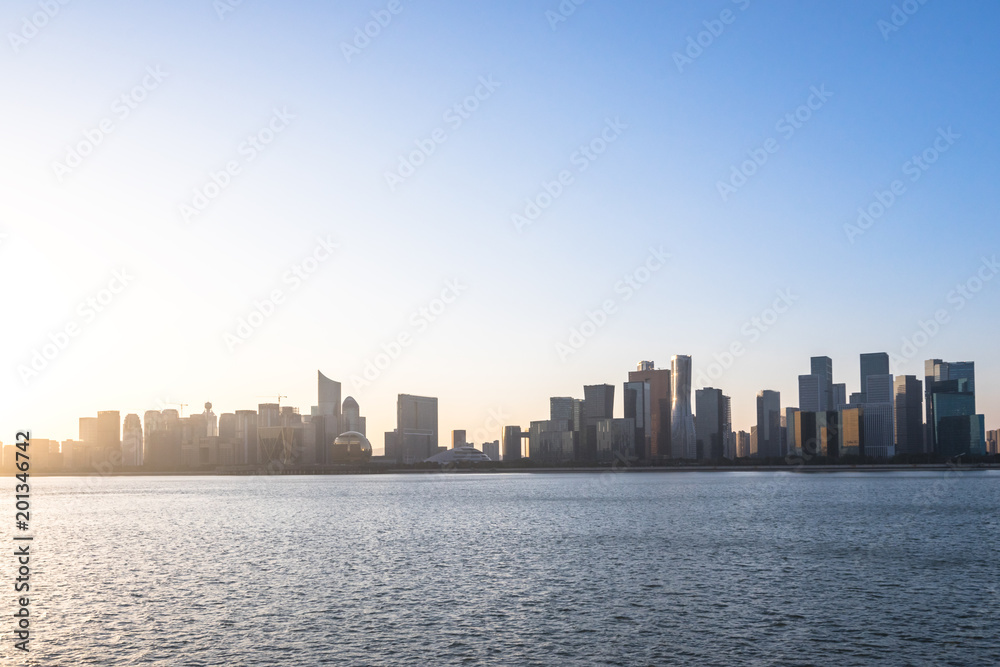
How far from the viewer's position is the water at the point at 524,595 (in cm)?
4794

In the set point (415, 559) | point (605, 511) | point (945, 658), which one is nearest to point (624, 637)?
point (945, 658)

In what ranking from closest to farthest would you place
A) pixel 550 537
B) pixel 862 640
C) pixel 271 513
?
pixel 862 640 → pixel 550 537 → pixel 271 513

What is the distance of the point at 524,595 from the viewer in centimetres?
6506

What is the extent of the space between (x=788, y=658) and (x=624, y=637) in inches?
390

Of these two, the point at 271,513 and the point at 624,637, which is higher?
the point at 624,637

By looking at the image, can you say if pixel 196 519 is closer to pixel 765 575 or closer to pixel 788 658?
pixel 765 575

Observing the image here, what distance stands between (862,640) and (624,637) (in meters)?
14.3

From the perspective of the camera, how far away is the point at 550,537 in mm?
110062

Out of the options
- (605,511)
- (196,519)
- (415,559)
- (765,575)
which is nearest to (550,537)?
(415,559)

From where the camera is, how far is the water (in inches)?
1887

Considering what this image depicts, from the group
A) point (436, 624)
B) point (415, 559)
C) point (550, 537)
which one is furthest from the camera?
point (550, 537)

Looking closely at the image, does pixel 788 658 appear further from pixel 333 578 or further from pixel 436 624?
pixel 333 578

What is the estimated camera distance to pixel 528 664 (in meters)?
44.8

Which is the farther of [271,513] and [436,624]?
[271,513]
